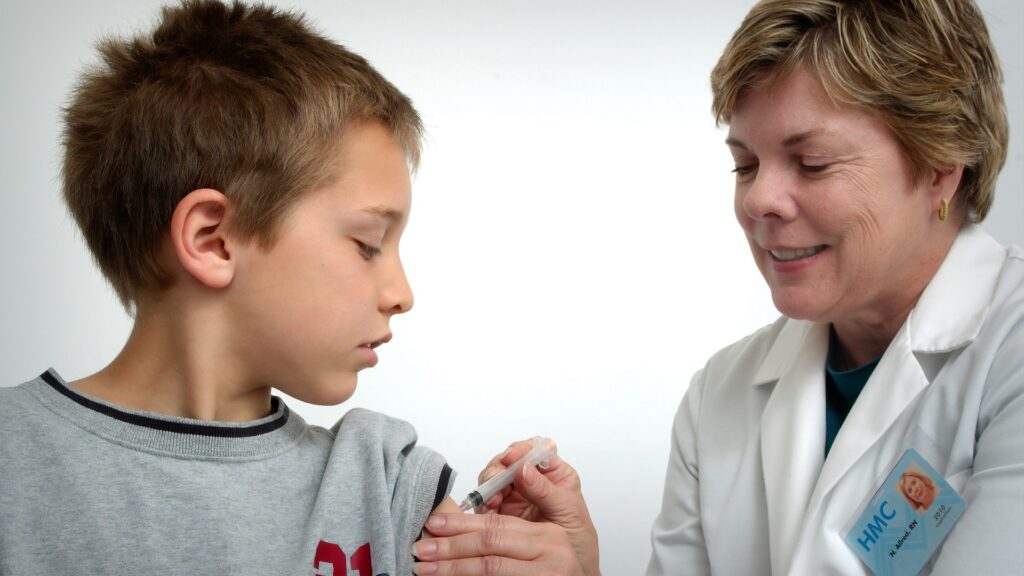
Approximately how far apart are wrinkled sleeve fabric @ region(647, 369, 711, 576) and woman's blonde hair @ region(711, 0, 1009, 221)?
617mm

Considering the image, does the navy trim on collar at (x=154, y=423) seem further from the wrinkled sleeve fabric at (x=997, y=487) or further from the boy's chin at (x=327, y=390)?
the wrinkled sleeve fabric at (x=997, y=487)

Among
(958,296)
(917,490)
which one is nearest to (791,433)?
(917,490)

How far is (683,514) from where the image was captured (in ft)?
5.68

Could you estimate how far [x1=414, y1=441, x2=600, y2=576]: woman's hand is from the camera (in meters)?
1.25

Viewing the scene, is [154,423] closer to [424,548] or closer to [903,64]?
[424,548]

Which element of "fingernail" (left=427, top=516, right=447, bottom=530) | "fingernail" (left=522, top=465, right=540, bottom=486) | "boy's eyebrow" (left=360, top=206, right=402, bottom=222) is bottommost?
"fingernail" (left=427, top=516, right=447, bottom=530)

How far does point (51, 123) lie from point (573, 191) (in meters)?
1.23

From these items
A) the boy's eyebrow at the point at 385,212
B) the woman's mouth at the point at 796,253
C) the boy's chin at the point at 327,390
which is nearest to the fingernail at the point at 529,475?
the boy's chin at the point at 327,390

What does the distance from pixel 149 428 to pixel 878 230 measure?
1.04 meters

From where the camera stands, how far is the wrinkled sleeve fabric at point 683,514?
171 centimetres

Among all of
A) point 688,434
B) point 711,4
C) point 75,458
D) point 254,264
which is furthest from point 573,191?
point 75,458

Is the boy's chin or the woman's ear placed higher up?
the woman's ear

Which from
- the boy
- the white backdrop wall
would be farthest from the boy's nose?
the white backdrop wall

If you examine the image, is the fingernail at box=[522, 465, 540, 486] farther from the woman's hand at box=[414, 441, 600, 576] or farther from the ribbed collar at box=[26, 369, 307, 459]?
the ribbed collar at box=[26, 369, 307, 459]
